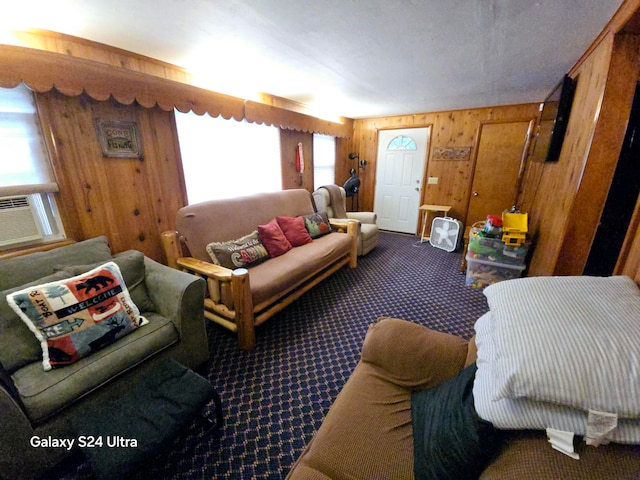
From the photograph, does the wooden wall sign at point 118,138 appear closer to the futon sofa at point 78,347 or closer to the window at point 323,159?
the futon sofa at point 78,347

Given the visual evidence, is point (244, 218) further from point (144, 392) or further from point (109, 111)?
point (144, 392)

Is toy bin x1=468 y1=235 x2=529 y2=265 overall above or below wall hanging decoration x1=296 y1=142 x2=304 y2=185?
below

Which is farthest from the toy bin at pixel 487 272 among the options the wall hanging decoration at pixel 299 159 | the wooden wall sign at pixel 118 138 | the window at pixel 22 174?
the window at pixel 22 174

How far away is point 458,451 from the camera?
0.69 m

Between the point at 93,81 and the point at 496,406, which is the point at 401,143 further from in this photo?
the point at 496,406

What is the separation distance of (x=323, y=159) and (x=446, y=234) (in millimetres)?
2426

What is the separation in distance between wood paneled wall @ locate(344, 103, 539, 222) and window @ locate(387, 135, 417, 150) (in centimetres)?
20

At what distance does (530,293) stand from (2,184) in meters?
2.73

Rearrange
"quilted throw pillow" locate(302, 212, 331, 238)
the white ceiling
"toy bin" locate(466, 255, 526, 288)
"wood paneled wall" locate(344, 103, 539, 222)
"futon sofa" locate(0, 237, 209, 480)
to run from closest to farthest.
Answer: "futon sofa" locate(0, 237, 209, 480) < the white ceiling < "toy bin" locate(466, 255, 526, 288) < "quilted throw pillow" locate(302, 212, 331, 238) < "wood paneled wall" locate(344, 103, 539, 222)

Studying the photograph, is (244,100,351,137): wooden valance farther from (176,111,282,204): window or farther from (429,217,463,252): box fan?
(429,217,463,252): box fan

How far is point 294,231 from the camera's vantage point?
283 centimetres

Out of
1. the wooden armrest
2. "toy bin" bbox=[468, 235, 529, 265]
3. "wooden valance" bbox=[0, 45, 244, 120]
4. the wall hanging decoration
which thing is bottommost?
"toy bin" bbox=[468, 235, 529, 265]

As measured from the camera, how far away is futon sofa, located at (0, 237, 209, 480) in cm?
104

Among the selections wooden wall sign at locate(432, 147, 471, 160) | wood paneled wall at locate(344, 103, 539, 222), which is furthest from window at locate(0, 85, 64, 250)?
wooden wall sign at locate(432, 147, 471, 160)
